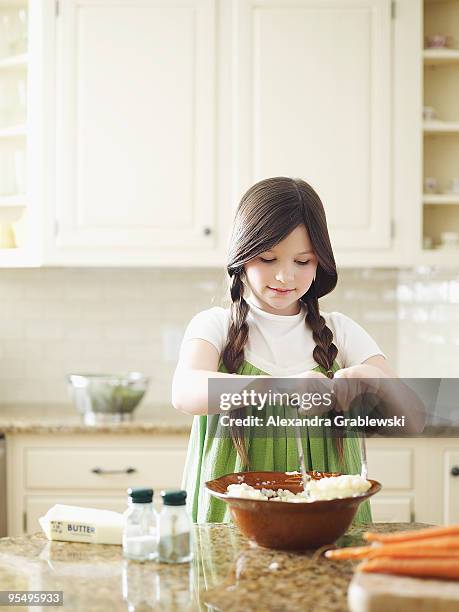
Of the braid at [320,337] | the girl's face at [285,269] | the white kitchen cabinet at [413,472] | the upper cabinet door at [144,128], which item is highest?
the upper cabinet door at [144,128]

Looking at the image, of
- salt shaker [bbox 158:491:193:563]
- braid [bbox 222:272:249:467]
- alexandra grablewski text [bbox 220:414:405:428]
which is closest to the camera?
salt shaker [bbox 158:491:193:563]

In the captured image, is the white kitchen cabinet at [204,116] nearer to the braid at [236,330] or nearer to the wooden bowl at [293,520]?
the braid at [236,330]

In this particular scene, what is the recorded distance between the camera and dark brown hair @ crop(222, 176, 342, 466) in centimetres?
144

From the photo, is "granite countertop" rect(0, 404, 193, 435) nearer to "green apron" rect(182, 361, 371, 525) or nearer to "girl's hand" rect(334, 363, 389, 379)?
"green apron" rect(182, 361, 371, 525)

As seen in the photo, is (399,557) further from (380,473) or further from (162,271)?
(162,271)

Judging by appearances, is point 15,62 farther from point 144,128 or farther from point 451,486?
point 451,486

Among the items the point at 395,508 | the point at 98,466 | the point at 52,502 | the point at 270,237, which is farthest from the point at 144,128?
the point at 270,237

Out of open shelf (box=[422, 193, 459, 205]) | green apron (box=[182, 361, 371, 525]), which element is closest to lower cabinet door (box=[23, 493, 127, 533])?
green apron (box=[182, 361, 371, 525])

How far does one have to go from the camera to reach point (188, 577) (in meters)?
1.05

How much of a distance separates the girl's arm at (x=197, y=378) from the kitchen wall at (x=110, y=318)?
5.76 feet

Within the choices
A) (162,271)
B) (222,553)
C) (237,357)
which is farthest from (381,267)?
(222,553)

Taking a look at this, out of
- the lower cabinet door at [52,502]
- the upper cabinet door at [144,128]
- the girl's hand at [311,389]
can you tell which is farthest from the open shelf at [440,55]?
the girl's hand at [311,389]

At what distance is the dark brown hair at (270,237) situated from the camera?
144 cm

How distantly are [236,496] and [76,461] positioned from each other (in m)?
1.71
